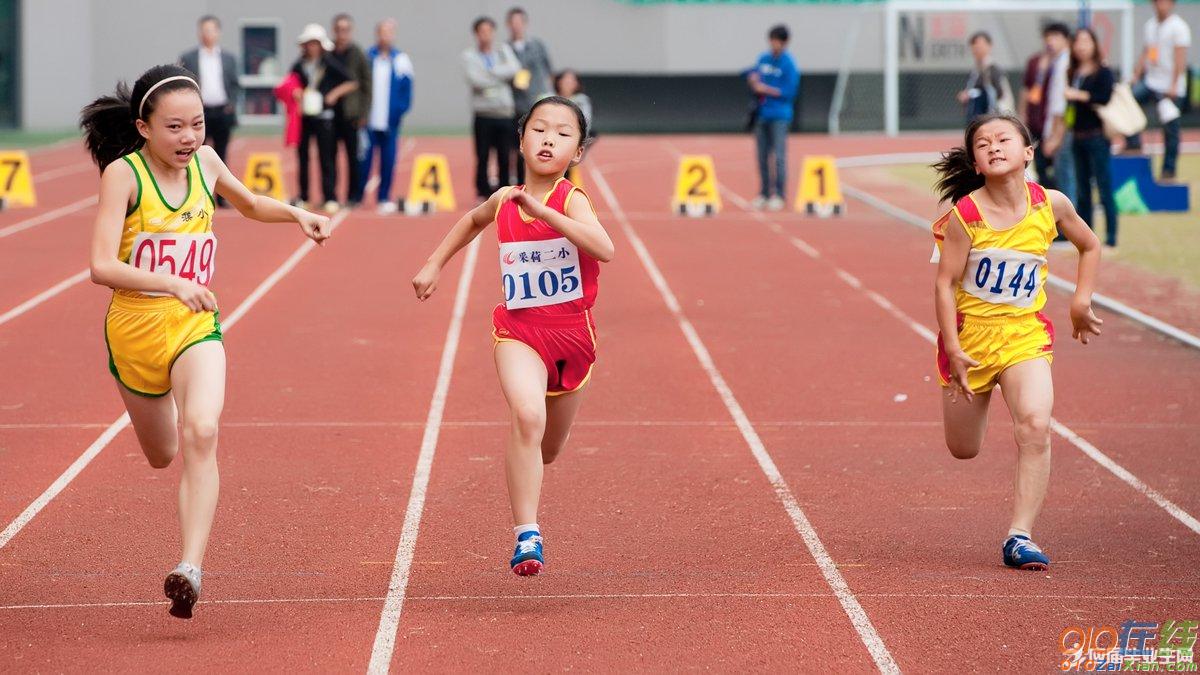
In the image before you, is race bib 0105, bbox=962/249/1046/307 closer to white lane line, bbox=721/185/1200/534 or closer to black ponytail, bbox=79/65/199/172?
white lane line, bbox=721/185/1200/534

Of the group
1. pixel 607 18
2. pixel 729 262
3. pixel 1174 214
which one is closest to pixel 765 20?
pixel 607 18

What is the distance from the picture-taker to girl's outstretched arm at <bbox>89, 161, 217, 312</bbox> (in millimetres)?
5051

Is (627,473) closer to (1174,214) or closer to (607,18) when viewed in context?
(1174,214)

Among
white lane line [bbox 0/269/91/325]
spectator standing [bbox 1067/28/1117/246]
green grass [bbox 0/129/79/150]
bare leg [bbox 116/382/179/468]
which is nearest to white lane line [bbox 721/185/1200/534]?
bare leg [bbox 116/382/179/468]

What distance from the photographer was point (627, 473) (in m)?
7.39

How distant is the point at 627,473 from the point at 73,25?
102 feet

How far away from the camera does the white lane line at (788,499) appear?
5008mm

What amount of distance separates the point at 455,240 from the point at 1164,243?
11.7 m

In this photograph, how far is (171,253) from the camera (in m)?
5.33

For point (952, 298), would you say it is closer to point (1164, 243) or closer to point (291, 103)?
point (1164, 243)

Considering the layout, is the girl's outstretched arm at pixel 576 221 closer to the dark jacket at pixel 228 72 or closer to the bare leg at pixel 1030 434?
the bare leg at pixel 1030 434

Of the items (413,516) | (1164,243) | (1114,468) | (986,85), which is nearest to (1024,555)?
(1114,468)

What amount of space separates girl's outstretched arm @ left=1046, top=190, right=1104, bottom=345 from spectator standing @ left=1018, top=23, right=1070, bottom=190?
930 cm

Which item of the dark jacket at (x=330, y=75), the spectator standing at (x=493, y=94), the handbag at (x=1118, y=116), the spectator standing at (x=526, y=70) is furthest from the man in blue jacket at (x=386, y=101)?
Answer: the handbag at (x=1118, y=116)
